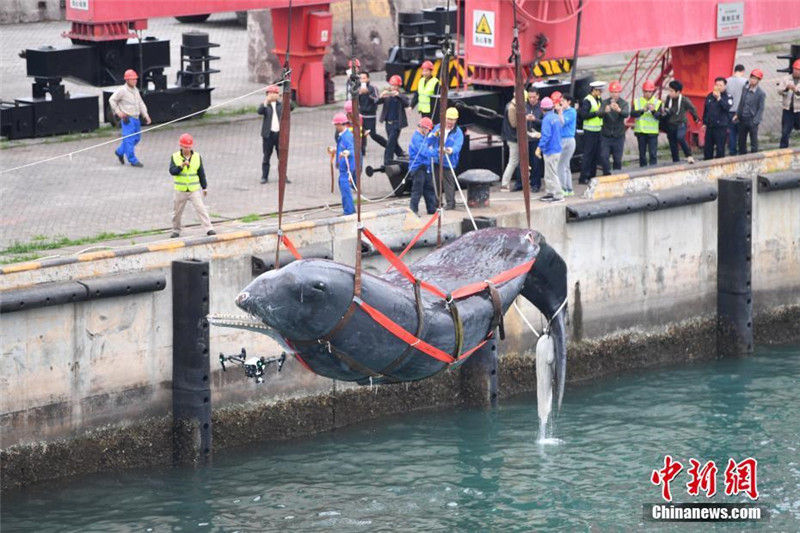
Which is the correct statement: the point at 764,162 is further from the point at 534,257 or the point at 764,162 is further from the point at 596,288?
the point at 534,257

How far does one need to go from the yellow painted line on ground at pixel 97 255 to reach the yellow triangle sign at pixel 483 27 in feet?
29.6

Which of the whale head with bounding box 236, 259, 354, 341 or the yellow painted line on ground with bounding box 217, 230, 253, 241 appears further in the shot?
the yellow painted line on ground with bounding box 217, 230, 253, 241

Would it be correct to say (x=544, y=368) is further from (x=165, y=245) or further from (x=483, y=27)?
(x=483, y=27)

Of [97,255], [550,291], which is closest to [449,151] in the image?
[97,255]

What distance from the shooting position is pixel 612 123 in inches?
1100

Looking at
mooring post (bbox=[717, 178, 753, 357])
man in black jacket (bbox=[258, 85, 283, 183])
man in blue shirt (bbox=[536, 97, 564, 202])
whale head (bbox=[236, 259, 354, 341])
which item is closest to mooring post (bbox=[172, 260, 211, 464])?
man in black jacket (bbox=[258, 85, 283, 183])

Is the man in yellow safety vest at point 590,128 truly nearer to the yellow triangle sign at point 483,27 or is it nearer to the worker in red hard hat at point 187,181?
the yellow triangle sign at point 483,27

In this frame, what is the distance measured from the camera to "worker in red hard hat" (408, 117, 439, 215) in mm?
25422

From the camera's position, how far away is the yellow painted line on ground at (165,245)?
877 inches

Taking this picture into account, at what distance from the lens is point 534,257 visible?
16391 mm

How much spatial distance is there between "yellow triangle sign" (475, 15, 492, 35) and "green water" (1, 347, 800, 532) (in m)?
6.33

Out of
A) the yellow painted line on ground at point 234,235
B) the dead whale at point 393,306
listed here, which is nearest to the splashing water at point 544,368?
the dead whale at point 393,306

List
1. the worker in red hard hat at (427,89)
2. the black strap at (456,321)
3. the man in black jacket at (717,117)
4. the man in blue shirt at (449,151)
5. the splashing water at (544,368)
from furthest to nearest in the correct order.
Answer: the worker in red hard hat at (427,89) → the man in black jacket at (717,117) → the man in blue shirt at (449,151) → the splashing water at (544,368) → the black strap at (456,321)

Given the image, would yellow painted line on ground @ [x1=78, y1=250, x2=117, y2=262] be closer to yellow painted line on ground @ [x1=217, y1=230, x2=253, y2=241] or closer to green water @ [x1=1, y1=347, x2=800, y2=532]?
yellow painted line on ground @ [x1=217, y1=230, x2=253, y2=241]
